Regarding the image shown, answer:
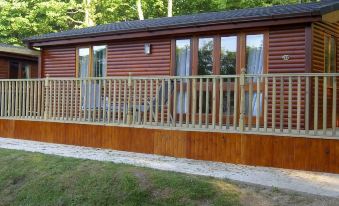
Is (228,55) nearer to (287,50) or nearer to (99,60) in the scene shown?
(287,50)

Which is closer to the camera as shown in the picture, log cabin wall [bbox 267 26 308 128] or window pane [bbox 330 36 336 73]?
log cabin wall [bbox 267 26 308 128]

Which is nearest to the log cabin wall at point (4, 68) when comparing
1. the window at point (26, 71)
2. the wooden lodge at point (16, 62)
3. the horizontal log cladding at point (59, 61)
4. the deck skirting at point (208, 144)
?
the wooden lodge at point (16, 62)

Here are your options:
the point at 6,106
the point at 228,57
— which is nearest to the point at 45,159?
the point at 6,106

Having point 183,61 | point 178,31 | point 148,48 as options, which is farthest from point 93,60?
point 178,31

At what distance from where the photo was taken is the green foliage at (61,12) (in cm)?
2878

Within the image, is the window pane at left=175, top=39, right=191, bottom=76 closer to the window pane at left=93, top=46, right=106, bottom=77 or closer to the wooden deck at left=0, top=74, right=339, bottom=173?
the wooden deck at left=0, top=74, right=339, bottom=173

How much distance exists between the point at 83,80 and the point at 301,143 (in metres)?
5.05

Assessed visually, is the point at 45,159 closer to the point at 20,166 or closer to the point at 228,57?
the point at 20,166

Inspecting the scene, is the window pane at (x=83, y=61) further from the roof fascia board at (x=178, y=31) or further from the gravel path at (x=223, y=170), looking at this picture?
the gravel path at (x=223, y=170)

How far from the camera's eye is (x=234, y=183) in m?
6.27

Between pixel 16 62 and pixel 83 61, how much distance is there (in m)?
5.08

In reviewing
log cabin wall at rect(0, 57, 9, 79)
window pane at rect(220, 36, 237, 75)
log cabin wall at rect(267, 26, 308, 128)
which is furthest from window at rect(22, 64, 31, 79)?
log cabin wall at rect(267, 26, 308, 128)

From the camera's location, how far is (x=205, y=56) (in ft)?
37.1

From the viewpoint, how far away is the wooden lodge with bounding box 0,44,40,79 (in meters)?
16.5
